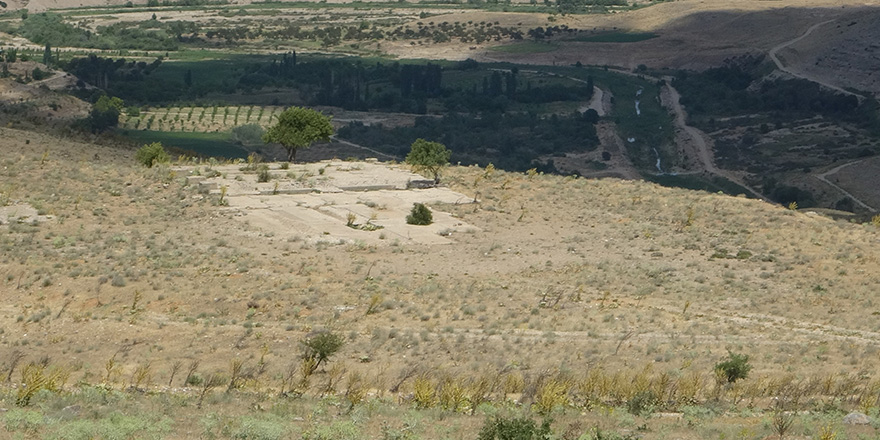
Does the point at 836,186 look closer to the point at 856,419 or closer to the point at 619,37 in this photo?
the point at 856,419

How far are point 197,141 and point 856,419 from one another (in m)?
65.6

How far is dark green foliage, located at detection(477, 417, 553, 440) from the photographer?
14773 mm

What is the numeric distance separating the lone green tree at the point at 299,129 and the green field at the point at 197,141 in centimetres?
2095

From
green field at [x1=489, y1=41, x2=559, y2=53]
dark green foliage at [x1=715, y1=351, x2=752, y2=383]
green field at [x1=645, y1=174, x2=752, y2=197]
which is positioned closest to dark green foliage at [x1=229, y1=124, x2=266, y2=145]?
green field at [x1=645, y1=174, x2=752, y2=197]

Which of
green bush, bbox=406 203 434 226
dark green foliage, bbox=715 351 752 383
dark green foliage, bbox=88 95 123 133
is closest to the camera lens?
dark green foliage, bbox=715 351 752 383

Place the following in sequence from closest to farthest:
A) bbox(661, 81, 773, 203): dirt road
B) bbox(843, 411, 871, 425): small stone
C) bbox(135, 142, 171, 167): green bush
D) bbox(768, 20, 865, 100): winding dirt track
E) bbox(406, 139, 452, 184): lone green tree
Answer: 1. bbox(843, 411, 871, 425): small stone
2. bbox(406, 139, 452, 184): lone green tree
3. bbox(135, 142, 171, 167): green bush
4. bbox(661, 81, 773, 203): dirt road
5. bbox(768, 20, 865, 100): winding dirt track

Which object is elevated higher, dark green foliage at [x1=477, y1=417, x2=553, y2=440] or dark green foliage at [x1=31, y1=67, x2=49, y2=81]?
dark green foliage at [x1=477, y1=417, x2=553, y2=440]

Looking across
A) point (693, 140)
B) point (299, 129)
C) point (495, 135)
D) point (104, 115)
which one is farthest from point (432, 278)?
point (693, 140)

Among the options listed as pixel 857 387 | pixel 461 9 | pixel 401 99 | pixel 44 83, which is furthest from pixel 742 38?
pixel 857 387

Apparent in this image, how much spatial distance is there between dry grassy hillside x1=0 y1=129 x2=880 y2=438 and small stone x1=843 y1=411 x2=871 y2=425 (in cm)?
174

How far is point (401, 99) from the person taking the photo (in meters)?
105

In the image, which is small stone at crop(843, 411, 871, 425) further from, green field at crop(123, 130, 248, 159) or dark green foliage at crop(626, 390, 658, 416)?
green field at crop(123, 130, 248, 159)

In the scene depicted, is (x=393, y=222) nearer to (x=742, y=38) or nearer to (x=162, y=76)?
(x=162, y=76)

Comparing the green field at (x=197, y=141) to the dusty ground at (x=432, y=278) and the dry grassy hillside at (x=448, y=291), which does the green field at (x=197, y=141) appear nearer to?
the dusty ground at (x=432, y=278)
